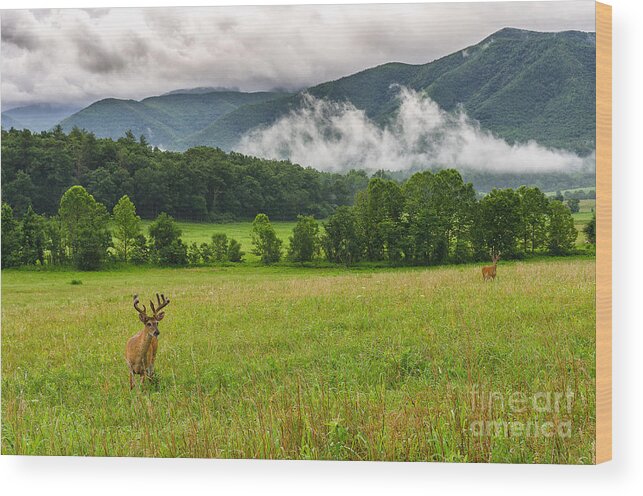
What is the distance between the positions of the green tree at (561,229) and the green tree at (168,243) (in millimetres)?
3883

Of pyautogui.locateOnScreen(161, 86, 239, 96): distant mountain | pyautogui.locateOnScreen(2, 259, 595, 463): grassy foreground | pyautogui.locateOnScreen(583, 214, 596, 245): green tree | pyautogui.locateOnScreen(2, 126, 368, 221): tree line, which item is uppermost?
pyautogui.locateOnScreen(161, 86, 239, 96): distant mountain

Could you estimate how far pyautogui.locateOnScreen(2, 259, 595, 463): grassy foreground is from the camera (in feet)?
26.2

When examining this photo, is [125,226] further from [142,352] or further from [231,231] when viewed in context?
[142,352]

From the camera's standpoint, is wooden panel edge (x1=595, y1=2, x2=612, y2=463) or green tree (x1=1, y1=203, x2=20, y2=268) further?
green tree (x1=1, y1=203, x2=20, y2=268)

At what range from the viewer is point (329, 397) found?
26.9 feet

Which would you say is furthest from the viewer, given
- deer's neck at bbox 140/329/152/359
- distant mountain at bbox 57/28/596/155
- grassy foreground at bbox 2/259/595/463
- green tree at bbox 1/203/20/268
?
green tree at bbox 1/203/20/268

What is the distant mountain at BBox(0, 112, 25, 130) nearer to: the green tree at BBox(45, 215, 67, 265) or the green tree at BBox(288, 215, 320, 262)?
the green tree at BBox(45, 215, 67, 265)

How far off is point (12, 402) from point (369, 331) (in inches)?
144

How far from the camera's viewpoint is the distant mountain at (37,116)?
948 cm

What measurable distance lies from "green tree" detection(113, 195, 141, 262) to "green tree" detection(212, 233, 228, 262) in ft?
2.72

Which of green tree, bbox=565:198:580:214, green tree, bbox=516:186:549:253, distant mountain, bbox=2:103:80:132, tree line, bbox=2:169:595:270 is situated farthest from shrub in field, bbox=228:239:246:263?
green tree, bbox=565:198:580:214

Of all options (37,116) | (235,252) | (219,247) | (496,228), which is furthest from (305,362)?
(37,116)

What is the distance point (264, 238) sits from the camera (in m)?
9.48

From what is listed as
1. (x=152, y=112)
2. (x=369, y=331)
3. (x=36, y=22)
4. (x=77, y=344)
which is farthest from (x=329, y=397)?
(x=36, y=22)
